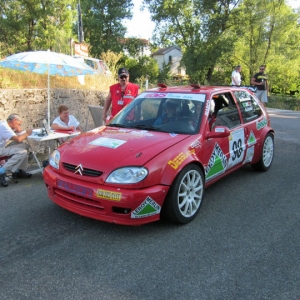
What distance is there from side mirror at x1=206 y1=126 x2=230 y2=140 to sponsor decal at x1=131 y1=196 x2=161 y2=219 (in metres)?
1.29

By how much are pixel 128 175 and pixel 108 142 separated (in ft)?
2.33

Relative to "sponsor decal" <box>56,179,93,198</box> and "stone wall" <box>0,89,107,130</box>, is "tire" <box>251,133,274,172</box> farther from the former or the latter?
"stone wall" <box>0,89,107,130</box>

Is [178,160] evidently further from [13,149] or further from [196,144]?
[13,149]

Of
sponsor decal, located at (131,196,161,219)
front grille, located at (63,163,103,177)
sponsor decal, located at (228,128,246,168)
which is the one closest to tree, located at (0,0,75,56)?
sponsor decal, located at (228,128,246,168)

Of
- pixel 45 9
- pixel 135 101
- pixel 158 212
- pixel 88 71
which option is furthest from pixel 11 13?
pixel 158 212

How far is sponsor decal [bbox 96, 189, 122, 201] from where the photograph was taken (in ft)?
10.6

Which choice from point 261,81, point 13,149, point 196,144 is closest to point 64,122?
point 13,149

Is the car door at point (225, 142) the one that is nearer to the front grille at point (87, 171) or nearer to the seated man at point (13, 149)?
the front grille at point (87, 171)

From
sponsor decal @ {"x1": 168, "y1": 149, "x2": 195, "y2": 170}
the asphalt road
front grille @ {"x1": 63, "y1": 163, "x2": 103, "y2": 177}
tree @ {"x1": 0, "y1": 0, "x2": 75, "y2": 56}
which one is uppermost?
tree @ {"x1": 0, "y1": 0, "x2": 75, "y2": 56}

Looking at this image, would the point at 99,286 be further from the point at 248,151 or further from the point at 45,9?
the point at 45,9

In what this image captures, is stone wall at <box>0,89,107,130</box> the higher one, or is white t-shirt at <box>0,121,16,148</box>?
stone wall at <box>0,89,107,130</box>

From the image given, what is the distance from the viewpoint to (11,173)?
5855 millimetres

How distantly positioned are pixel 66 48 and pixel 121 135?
2380 cm

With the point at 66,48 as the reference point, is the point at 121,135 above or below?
below
